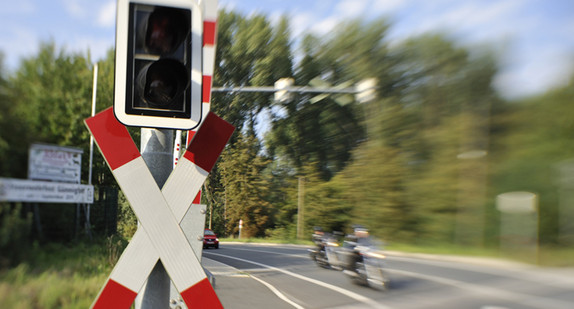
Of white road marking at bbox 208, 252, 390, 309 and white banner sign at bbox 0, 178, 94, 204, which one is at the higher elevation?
white banner sign at bbox 0, 178, 94, 204

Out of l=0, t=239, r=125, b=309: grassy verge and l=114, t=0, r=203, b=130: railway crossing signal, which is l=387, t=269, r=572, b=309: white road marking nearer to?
l=0, t=239, r=125, b=309: grassy verge

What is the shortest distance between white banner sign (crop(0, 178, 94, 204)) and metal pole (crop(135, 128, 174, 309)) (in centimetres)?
42

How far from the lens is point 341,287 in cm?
766

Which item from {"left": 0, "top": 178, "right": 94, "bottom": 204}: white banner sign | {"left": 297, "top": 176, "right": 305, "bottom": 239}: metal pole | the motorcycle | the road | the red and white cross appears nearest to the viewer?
the red and white cross

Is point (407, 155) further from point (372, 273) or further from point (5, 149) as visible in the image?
point (5, 149)

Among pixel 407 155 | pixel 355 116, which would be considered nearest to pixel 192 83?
pixel 355 116

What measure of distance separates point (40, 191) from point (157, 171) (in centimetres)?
47

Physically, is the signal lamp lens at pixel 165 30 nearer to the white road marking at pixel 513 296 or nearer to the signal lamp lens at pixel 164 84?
the signal lamp lens at pixel 164 84

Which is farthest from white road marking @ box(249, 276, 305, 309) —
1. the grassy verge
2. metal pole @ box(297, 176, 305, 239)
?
the grassy verge

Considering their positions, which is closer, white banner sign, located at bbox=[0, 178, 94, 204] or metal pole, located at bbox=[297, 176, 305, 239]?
white banner sign, located at bbox=[0, 178, 94, 204]

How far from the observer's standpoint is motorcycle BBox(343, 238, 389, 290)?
315 inches

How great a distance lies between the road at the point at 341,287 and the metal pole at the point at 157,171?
339cm

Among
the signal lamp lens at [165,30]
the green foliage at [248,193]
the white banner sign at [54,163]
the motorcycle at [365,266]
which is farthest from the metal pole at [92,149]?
the motorcycle at [365,266]

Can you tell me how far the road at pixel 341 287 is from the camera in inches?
225
